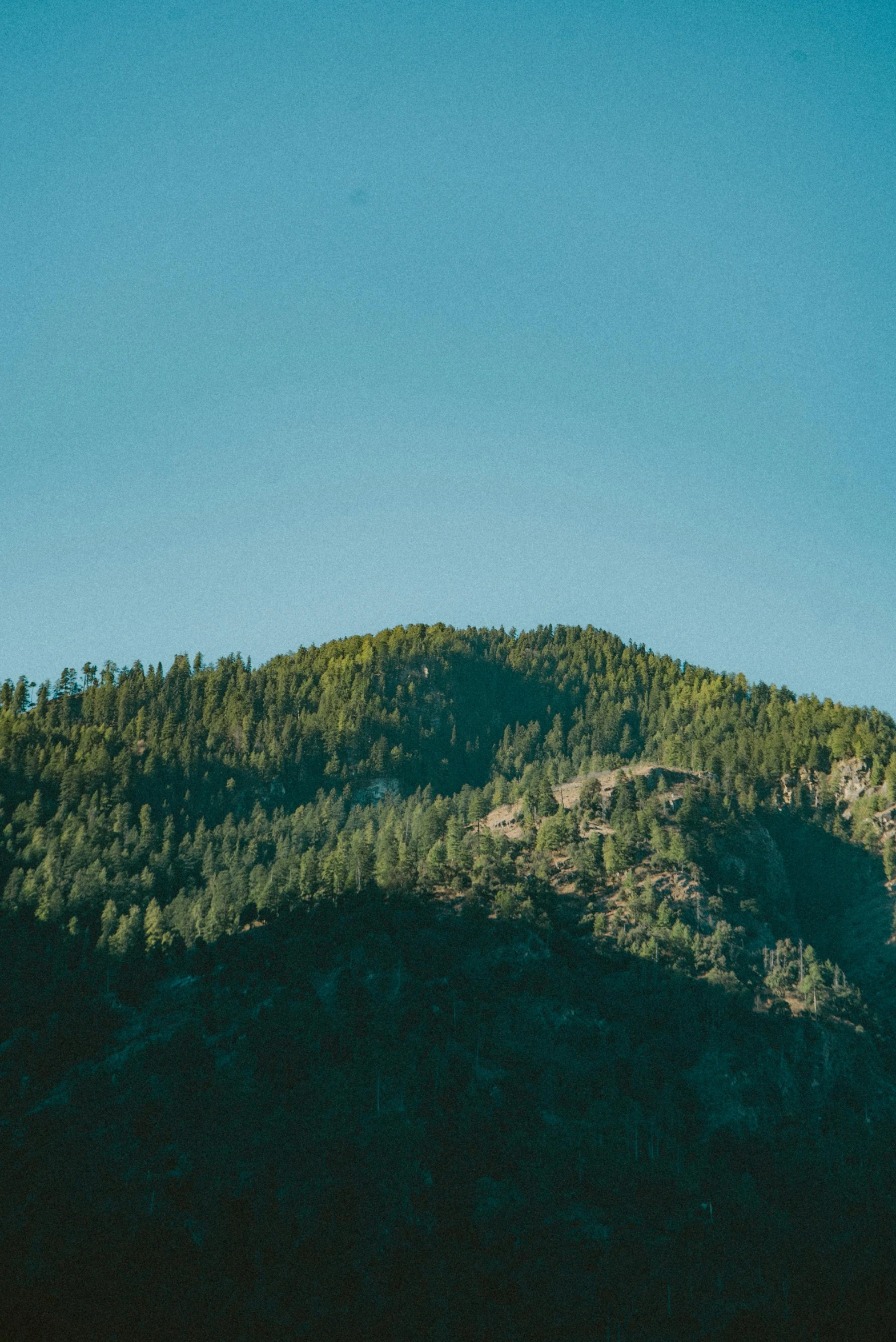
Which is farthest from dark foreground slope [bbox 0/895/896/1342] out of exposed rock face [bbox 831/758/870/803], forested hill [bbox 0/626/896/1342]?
exposed rock face [bbox 831/758/870/803]

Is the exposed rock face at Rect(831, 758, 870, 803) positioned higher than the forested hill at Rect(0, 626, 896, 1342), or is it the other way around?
the exposed rock face at Rect(831, 758, 870, 803)

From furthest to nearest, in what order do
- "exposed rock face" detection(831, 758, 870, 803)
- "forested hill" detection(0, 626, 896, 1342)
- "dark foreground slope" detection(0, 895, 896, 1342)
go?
"exposed rock face" detection(831, 758, 870, 803) → "forested hill" detection(0, 626, 896, 1342) → "dark foreground slope" detection(0, 895, 896, 1342)

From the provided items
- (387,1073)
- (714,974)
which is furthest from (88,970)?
(714,974)

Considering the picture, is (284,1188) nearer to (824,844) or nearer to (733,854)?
(733,854)

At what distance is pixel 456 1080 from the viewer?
121 meters

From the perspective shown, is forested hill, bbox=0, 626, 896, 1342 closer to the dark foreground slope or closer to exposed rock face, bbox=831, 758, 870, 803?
the dark foreground slope

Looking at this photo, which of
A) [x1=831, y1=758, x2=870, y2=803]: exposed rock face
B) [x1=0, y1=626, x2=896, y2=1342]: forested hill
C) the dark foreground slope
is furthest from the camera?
[x1=831, y1=758, x2=870, y2=803]: exposed rock face

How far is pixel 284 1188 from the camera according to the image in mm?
108125

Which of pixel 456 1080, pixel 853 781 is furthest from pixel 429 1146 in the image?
pixel 853 781

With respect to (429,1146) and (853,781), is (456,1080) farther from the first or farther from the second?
(853,781)

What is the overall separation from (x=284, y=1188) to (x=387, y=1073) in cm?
1775

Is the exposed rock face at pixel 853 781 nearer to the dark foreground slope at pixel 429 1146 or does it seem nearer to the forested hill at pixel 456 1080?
the forested hill at pixel 456 1080

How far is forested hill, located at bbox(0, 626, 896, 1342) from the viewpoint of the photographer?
98.6 meters

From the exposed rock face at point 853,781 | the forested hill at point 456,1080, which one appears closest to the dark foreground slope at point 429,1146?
the forested hill at point 456,1080
